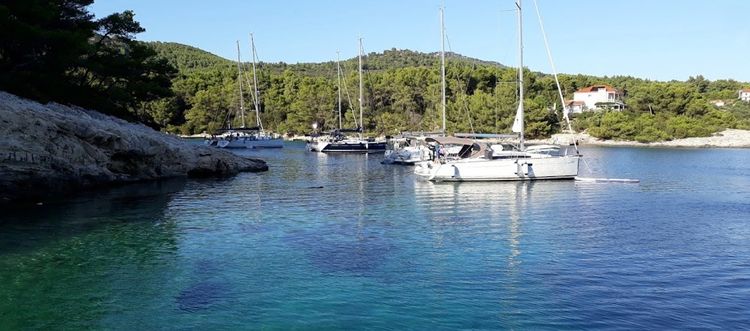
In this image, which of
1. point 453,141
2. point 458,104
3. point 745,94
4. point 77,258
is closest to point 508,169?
point 453,141

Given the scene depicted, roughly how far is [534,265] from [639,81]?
479 ft

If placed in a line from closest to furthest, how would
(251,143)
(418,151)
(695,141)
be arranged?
1. (418,151)
2. (251,143)
3. (695,141)

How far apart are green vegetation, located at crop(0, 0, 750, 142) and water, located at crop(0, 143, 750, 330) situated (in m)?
8.66

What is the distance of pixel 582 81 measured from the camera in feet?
454

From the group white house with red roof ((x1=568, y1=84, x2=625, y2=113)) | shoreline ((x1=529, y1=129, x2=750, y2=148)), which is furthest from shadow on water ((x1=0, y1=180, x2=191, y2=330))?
white house with red roof ((x1=568, y1=84, x2=625, y2=113))

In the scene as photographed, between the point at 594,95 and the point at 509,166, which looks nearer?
the point at 509,166

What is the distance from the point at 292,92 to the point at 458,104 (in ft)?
139

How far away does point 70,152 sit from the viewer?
27203mm

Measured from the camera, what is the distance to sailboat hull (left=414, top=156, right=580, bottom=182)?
3628 centimetres

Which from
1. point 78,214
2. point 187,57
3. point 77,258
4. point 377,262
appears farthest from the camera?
point 187,57

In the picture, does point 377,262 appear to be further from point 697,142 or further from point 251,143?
point 697,142

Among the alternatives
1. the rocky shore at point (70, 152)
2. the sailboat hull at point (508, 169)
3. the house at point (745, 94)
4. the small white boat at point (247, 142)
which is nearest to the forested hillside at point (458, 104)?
the house at point (745, 94)

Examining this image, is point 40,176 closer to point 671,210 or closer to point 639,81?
point 671,210

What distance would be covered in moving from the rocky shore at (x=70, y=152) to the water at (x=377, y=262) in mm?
1500
